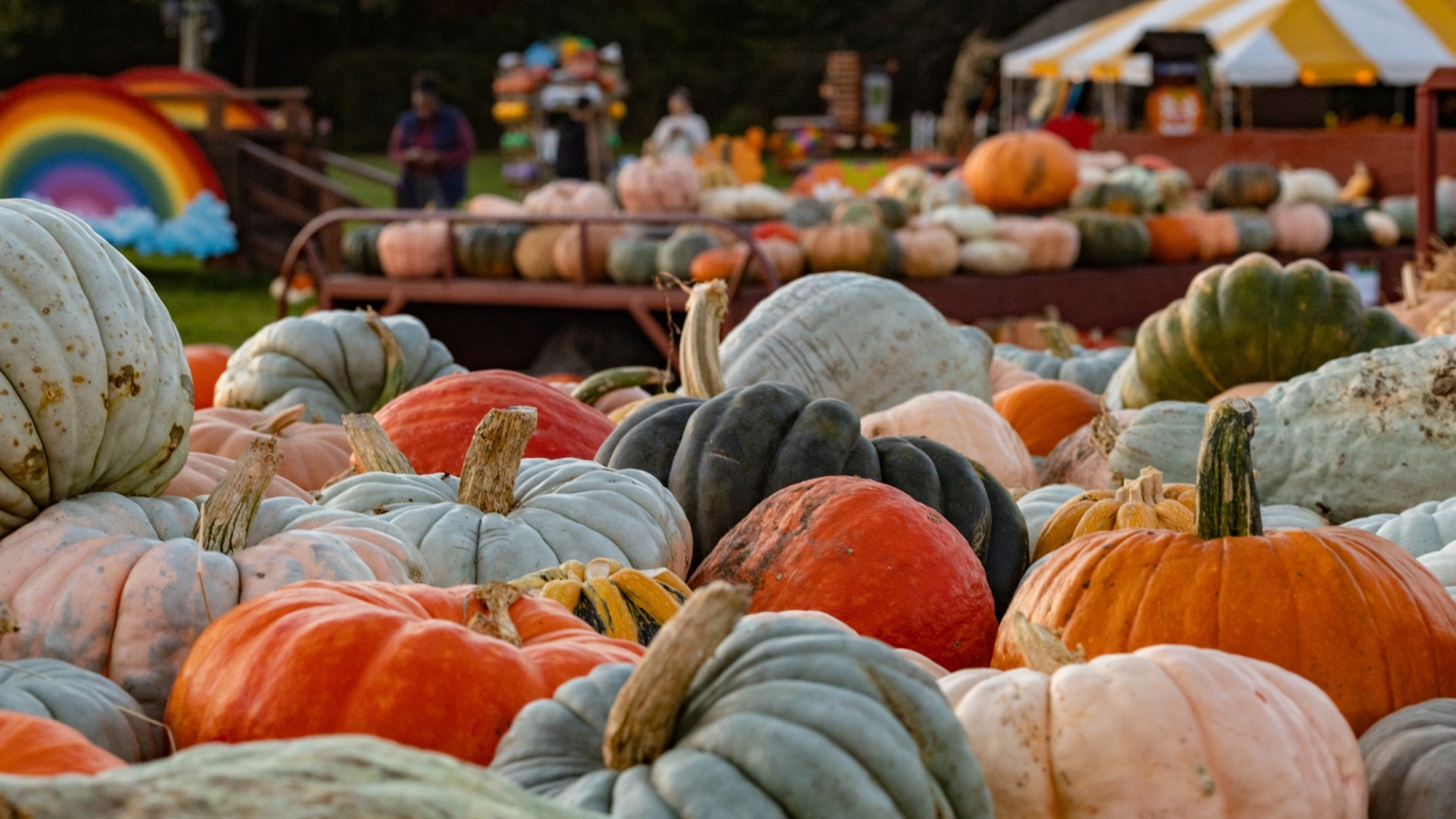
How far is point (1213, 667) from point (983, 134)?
78.0 ft

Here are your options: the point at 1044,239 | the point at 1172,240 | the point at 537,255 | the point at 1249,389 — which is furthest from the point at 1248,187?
the point at 1249,389

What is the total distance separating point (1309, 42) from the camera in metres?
A: 16.6

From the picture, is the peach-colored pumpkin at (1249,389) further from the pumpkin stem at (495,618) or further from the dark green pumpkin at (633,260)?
the dark green pumpkin at (633,260)

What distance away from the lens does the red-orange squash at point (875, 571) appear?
2.32 m

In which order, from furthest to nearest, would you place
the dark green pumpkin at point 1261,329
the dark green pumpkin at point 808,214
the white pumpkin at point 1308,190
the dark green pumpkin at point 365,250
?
the white pumpkin at point 1308,190
the dark green pumpkin at point 808,214
the dark green pumpkin at point 365,250
the dark green pumpkin at point 1261,329

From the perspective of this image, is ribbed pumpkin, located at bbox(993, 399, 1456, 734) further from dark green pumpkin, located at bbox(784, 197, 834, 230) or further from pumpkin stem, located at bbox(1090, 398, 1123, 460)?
dark green pumpkin, located at bbox(784, 197, 834, 230)

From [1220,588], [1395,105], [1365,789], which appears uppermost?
[1395,105]

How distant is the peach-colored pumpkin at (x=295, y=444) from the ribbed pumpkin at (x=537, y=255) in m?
5.03

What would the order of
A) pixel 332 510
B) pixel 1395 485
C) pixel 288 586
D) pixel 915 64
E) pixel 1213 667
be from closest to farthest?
pixel 1213 667, pixel 288 586, pixel 332 510, pixel 1395 485, pixel 915 64

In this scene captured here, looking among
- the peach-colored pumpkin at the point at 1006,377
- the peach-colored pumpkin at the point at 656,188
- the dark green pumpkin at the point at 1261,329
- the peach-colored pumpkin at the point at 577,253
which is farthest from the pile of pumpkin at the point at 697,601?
the peach-colored pumpkin at the point at 656,188

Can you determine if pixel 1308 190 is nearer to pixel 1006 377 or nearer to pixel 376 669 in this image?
pixel 1006 377

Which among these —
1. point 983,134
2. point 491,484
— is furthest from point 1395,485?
point 983,134

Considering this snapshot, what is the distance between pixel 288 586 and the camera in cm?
188

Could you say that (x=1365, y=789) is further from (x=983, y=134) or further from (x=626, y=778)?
(x=983, y=134)
